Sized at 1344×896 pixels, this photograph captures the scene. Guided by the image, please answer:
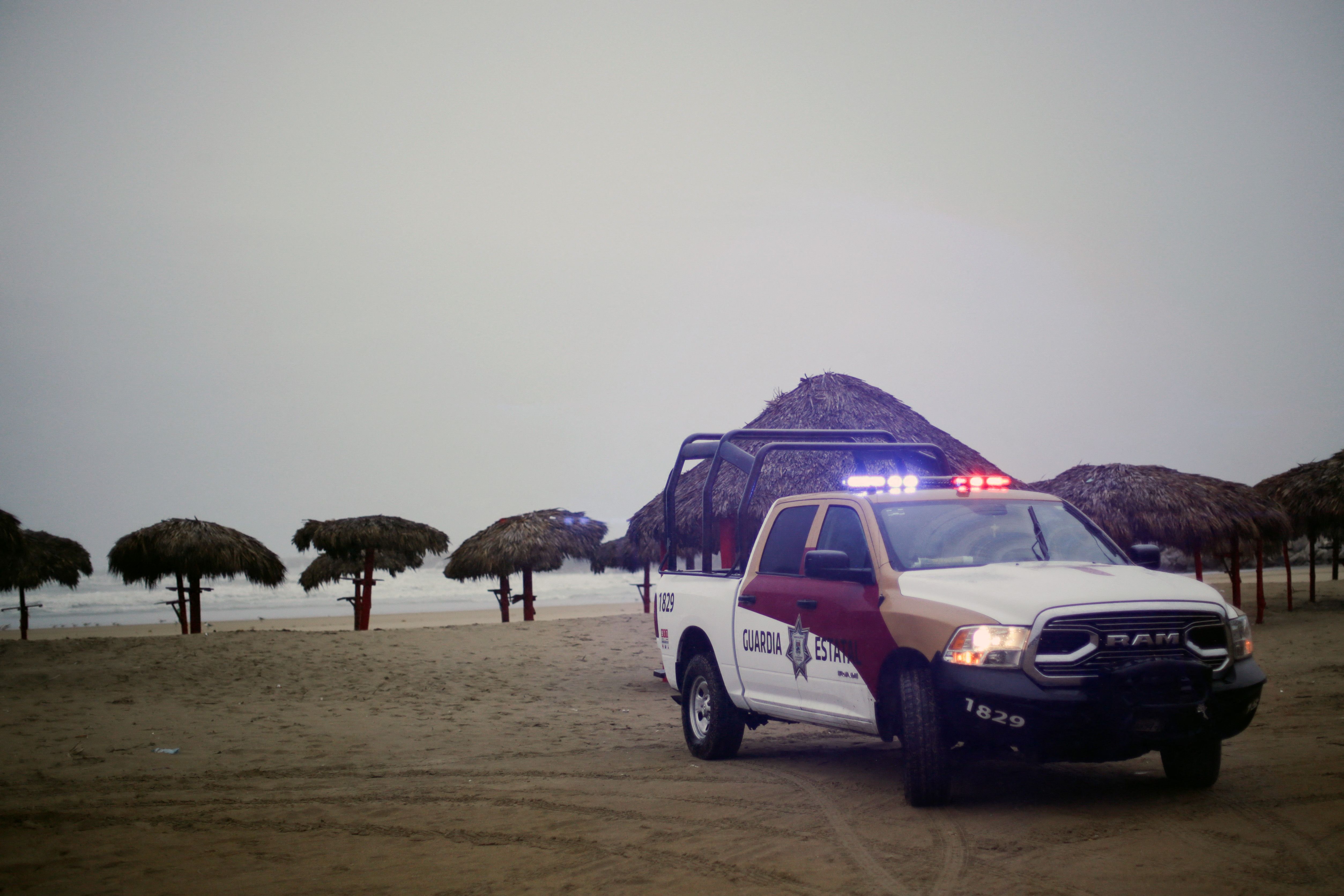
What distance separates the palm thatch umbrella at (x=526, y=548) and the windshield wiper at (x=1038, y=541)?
2072cm

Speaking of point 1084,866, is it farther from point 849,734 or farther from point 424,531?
point 424,531

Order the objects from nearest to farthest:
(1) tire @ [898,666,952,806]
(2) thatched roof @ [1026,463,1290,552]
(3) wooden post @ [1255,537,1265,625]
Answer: (1) tire @ [898,666,952,806] < (2) thatched roof @ [1026,463,1290,552] < (3) wooden post @ [1255,537,1265,625]

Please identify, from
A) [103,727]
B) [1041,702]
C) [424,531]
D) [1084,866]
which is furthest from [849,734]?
[424,531]

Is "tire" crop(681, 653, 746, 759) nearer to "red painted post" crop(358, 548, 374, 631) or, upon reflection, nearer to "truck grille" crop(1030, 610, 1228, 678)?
"truck grille" crop(1030, 610, 1228, 678)

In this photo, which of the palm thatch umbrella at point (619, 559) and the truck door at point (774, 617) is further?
the palm thatch umbrella at point (619, 559)

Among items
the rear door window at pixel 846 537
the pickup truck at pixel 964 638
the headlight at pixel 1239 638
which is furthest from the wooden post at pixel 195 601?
the headlight at pixel 1239 638

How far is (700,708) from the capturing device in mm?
9250

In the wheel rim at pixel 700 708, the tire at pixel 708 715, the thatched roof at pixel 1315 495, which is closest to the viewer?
the tire at pixel 708 715

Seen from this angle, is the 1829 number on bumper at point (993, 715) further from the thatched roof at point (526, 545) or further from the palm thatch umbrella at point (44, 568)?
the palm thatch umbrella at point (44, 568)

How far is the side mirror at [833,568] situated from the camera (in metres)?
6.91

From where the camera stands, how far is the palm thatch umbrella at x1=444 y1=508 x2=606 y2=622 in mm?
28219

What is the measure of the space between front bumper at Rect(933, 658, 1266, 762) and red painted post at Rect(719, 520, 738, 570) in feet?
37.4

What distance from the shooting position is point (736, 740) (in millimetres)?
8875

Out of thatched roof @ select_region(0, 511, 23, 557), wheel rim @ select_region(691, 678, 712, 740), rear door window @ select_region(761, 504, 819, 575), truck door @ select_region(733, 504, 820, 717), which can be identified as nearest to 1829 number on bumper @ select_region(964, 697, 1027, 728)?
truck door @ select_region(733, 504, 820, 717)
